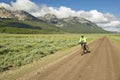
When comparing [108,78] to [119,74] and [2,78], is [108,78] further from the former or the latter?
[2,78]

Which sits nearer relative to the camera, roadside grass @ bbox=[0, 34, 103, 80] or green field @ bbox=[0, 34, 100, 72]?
roadside grass @ bbox=[0, 34, 103, 80]

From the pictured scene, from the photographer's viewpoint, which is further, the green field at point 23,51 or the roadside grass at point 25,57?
the green field at point 23,51

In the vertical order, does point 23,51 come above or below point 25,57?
below

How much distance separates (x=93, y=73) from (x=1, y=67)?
8523 mm

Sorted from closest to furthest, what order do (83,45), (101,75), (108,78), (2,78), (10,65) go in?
(108,78)
(101,75)
(2,78)
(10,65)
(83,45)

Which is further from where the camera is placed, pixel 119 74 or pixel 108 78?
pixel 119 74

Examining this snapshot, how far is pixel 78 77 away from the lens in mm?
13039

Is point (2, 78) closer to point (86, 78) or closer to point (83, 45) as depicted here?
point (86, 78)

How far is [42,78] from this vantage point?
13.1 metres

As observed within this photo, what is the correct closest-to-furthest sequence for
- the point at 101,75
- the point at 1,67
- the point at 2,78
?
the point at 101,75 → the point at 2,78 → the point at 1,67

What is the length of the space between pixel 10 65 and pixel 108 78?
1053 cm

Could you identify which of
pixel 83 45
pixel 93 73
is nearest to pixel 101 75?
pixel 93 73

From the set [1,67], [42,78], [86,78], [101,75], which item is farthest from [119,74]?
[1,67]

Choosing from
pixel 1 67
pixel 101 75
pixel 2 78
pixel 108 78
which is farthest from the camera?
pixel 1 67
